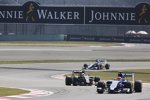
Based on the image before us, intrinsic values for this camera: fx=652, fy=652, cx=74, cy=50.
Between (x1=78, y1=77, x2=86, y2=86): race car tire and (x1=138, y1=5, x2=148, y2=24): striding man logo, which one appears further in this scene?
(x1=138, y1=5, x2=148, y2=24): striding man logo

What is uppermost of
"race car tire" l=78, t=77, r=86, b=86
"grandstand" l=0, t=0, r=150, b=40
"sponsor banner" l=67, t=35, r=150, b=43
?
"grandstand" l=0, t=0, r=150, b=40

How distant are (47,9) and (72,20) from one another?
2369mm

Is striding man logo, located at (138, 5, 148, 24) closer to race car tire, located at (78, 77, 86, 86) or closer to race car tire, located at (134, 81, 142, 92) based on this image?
race car tire, located at (78, 77, 86, 86)

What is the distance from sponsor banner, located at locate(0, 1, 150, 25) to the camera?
155 feet

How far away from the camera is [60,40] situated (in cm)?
12950

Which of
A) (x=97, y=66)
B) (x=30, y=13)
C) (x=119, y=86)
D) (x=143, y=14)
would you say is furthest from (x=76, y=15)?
(x=119, y=86)

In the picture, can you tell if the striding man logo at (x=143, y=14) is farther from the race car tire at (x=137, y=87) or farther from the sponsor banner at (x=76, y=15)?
the race car tire at (x=137, y=87)

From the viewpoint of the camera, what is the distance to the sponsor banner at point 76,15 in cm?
4734

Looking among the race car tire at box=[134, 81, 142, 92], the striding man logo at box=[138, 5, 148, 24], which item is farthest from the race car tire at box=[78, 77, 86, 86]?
the striding man logo at box=[138, 5, 148, 24]

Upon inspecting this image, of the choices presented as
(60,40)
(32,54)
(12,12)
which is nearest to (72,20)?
(12,12)

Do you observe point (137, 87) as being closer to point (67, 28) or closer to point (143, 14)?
point (143, 14)

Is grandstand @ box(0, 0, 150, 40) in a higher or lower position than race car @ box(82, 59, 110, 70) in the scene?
higher

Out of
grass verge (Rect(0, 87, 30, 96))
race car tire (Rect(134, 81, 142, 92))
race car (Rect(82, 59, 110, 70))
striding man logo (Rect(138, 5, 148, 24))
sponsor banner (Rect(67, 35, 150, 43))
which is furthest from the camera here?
sponsor banner (Rect(67, 35, 150, 43))

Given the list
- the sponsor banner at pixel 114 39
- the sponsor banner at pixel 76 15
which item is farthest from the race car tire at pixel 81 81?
the sponsor banner at pixel 114 39
